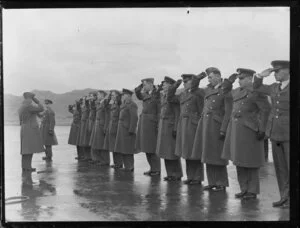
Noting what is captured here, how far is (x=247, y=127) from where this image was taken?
25.7 ft

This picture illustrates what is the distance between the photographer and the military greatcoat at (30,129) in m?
7.68

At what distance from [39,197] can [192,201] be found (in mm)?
1638

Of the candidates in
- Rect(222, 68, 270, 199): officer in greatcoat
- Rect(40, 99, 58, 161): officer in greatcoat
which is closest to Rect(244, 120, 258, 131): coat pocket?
Rect(222, 68, 270, 199): officer in greatcoat

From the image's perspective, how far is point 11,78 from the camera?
24.7 feet

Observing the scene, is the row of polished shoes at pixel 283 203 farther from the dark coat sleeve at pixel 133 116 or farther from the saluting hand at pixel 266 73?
the dark coat sleeve at pixel 133 116

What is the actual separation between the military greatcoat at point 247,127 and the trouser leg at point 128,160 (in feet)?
3.36

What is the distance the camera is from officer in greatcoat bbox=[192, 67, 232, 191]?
786cm

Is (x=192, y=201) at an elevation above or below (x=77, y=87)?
below

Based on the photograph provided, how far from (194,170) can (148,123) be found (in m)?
0.79

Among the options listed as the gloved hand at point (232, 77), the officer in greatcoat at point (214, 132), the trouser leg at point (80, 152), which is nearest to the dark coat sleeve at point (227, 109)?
the officer in greatcoat at point (214, 132)

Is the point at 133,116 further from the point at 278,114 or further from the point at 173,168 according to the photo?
the point at 278,114

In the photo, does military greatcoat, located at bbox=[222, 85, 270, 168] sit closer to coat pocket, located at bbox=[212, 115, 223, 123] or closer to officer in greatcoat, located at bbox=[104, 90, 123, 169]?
coat pocket, located at bbox=[212, 115, 223, 123]
